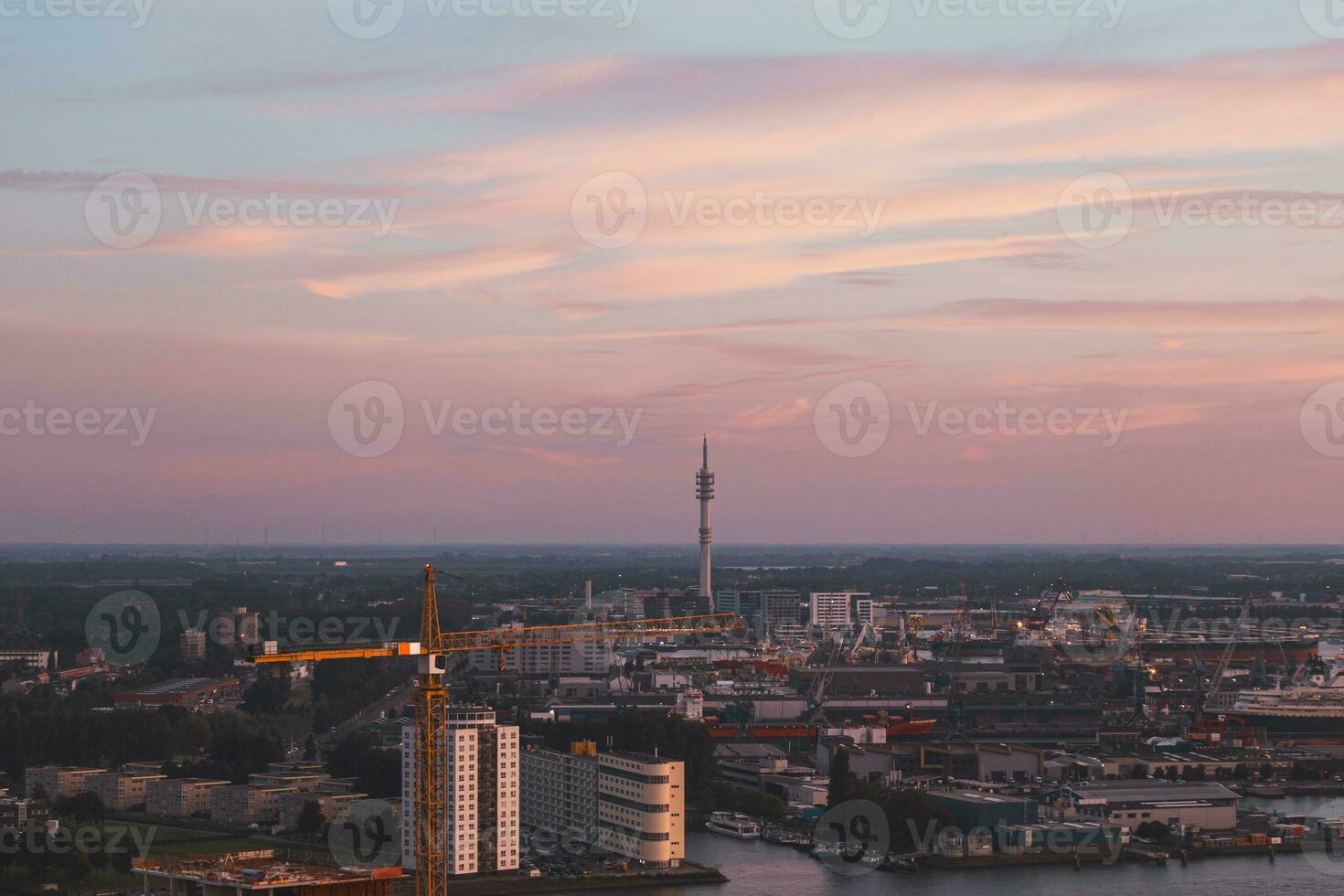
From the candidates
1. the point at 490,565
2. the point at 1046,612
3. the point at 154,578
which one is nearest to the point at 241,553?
the point at 490,565

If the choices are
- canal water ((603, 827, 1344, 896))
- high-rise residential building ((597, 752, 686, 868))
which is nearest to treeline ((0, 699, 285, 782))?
high-rise residential building ((597, 752, 686, 868))

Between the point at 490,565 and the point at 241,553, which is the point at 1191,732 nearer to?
the point at 490,565

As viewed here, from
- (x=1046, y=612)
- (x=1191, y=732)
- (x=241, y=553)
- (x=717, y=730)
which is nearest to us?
(x=717, y=730)

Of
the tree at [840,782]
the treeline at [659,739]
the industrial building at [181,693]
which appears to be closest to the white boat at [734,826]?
the tree at [840,782]

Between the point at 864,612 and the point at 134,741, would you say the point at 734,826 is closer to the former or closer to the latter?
the point at 134,741

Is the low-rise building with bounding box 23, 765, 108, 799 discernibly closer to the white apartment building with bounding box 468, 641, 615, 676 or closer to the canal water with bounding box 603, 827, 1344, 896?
the canal water with bounding box 603, 827, 1344, 896

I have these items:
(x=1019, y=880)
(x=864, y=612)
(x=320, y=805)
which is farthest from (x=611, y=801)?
(x=864, y=612)
